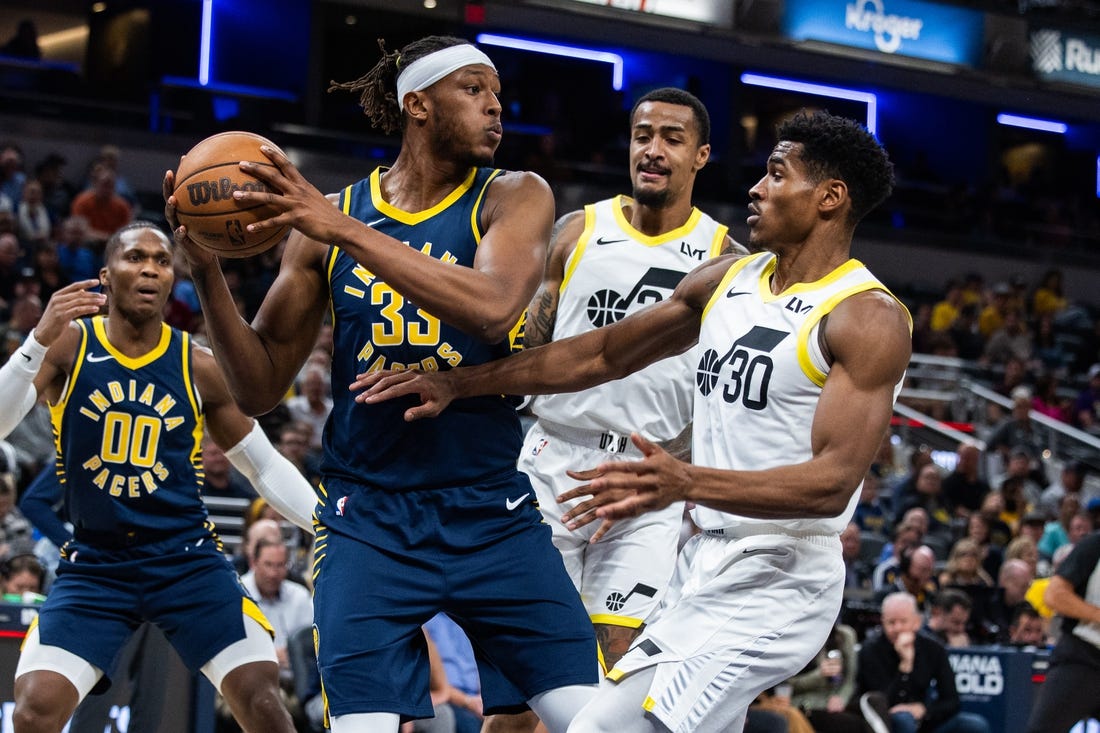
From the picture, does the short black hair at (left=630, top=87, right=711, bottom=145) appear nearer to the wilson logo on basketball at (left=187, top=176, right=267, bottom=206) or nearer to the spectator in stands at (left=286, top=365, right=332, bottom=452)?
the wilson logo on basketball at (left=187, top=176, right=267, bottom=206)

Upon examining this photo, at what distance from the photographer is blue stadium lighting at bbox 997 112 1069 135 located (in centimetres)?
2644

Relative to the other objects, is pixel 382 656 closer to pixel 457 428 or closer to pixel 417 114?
pixel 457 428

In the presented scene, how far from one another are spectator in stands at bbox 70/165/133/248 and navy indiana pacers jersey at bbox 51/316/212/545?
7958 mm

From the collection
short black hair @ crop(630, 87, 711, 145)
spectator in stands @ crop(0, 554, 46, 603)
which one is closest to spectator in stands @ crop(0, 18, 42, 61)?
spectator in stands @ crop(0, 554, 46, 603)

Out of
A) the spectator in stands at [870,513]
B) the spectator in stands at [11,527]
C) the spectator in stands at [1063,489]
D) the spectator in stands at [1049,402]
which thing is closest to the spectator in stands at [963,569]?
the spectator in stands at [870,513]

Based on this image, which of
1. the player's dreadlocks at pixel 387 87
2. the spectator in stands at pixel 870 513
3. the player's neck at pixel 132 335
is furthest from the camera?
the spectator in stands at pixel 870 513

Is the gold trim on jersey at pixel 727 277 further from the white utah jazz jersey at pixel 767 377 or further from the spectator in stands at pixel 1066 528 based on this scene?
the spectator in stands at pixel 1066 528

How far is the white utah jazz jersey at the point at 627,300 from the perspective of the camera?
18.0ft

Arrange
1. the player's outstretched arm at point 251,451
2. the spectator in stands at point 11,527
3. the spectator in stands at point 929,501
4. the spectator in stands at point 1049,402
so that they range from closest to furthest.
→ the player's outstretched arm at point 251,451
the spectator in stands at point 11,527
the spectator in stands at point 929,501
the spectator in stands at point 1049,402

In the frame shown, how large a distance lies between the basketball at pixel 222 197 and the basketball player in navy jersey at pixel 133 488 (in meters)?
1.75

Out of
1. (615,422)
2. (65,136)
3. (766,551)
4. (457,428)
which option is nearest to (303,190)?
(457,428)

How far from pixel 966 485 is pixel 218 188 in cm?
1212

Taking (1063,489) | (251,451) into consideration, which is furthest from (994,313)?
(251,451)

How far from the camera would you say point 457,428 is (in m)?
4.02
